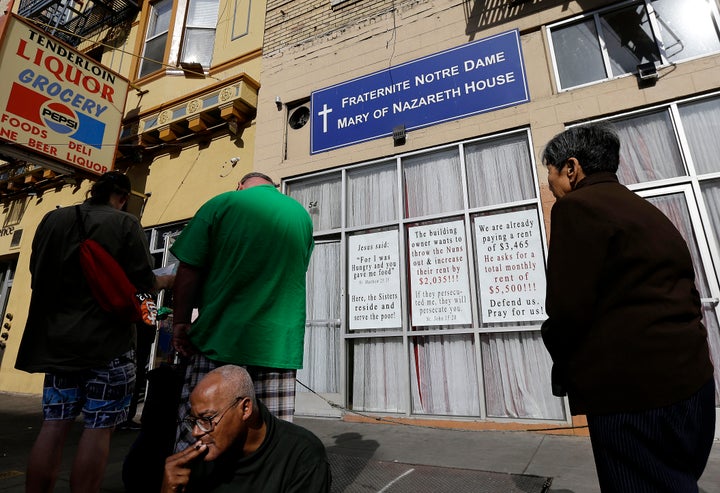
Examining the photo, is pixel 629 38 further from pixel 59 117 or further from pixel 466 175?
pixel 59 117

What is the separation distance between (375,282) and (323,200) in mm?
1620

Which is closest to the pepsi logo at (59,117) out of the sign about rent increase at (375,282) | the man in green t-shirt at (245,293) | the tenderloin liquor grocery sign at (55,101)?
the tenderloin liquor grocery sign at (55,101)

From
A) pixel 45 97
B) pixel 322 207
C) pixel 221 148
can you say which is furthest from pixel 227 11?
pixel 322 207

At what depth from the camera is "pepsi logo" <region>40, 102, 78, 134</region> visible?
6738 mm

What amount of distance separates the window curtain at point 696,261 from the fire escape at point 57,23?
1137 centimetres

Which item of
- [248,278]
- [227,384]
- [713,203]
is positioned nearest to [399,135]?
[713,203]

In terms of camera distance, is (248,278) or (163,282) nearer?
(248,278)

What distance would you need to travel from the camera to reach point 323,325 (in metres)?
5.46

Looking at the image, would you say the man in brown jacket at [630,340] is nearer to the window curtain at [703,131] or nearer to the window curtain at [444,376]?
the window curtain at [444,376]

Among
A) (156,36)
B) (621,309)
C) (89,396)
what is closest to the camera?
(621,309)

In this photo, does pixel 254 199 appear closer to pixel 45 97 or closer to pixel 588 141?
pixel 588 141

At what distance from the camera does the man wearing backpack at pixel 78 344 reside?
1.95 metres

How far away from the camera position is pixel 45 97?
22.1ft

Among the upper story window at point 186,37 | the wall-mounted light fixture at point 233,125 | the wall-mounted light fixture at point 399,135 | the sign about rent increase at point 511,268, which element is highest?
the upper story window at point 186,37
